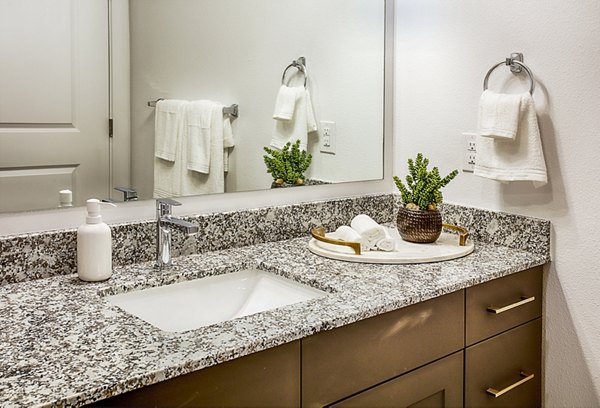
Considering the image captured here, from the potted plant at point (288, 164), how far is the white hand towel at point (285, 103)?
0.08 m

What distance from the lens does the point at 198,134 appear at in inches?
65.2

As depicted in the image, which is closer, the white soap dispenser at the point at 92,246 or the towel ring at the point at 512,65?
the white soap dispenser at the point at 92,246

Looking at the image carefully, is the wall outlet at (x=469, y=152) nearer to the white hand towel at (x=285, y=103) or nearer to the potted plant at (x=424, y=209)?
the potted plant at (x=424, y=209)

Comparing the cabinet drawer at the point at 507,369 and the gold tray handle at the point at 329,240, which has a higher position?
the gold tray handle at the point at 329,240

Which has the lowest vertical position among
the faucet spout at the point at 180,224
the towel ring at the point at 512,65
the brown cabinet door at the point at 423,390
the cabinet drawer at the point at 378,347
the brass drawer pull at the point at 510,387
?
the brass drawer pull at the point at 510,387

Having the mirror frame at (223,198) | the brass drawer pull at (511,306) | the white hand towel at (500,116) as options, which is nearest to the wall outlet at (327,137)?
the mirror frame at (223,198)

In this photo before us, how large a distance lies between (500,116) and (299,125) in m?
0.57

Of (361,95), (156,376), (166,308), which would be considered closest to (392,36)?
(361,95)

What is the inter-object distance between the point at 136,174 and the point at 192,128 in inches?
7.7

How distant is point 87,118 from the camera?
1.45m

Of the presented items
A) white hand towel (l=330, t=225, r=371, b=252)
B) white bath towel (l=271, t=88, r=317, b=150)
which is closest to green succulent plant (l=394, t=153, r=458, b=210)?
white hand towel (l=330, t=225, r=371, b=252)

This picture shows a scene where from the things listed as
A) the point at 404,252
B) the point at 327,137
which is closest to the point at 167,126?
the point at 327,137

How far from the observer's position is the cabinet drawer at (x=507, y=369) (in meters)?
1.54

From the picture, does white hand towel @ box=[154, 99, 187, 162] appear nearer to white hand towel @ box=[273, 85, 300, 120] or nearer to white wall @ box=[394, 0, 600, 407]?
white hand towel @ box=[273, 85, 300, 120]
